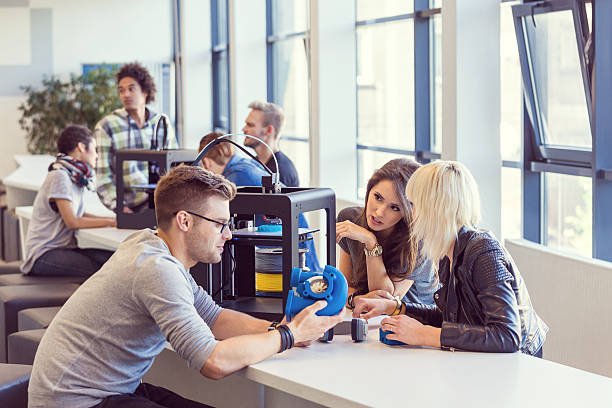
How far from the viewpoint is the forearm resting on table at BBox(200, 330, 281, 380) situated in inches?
81.0

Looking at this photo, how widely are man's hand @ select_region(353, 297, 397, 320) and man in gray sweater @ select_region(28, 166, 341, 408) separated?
11.1 inches

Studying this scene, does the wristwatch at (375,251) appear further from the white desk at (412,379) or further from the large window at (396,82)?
the large window at (396,82)

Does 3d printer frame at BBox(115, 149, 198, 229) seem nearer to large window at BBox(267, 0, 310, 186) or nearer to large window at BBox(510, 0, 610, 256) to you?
large window at BBox(510, 0, 610, 256)

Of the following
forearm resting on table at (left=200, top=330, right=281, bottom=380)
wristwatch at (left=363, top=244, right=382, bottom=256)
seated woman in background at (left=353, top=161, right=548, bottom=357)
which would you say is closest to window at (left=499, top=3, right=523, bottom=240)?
wristwatch at (left=363, top=244, right=382, bottom=256)

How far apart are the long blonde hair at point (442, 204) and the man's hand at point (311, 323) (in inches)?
13.4

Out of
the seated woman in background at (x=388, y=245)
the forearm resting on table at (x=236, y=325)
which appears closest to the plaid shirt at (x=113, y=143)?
the seated woman in background at (x=388, y=245)

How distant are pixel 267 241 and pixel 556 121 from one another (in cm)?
205

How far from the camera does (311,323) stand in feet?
7.32

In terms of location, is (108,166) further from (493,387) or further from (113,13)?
(113,13)

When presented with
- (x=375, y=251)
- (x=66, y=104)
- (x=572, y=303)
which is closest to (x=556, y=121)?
(x=572, y=303)

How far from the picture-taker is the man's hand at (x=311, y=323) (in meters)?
2.21

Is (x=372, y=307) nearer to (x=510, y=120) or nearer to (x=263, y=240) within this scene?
(x=263, y=240)

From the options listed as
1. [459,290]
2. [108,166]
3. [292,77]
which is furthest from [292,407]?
[292,77]

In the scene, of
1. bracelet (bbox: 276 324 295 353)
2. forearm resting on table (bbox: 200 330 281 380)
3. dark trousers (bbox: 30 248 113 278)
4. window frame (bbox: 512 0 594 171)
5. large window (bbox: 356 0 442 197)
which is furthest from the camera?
large window (bbox: 356 0 442 197)
